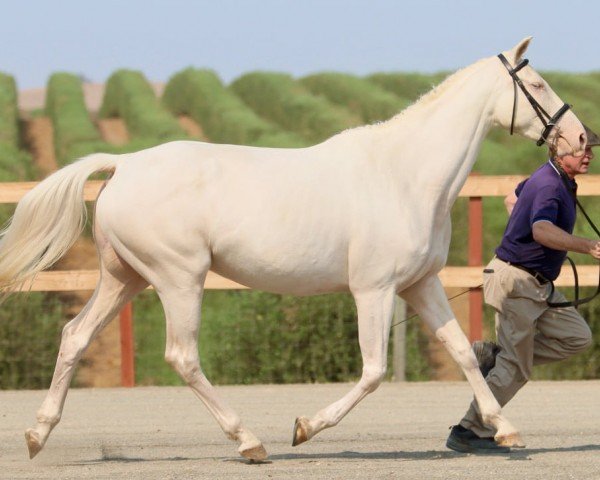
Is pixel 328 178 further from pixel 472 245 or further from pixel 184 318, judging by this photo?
pixel 472 245

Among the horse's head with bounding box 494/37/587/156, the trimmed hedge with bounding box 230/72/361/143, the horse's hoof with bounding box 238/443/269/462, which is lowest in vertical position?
the trimmed hedge with bounding box 230/72/361/143

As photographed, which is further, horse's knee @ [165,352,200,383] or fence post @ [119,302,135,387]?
fence post @ [119,302,135,387]

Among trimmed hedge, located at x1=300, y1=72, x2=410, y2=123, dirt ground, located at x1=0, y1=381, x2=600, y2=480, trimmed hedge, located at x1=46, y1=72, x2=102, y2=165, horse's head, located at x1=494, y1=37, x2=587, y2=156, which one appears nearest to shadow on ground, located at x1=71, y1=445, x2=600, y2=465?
dirt ground, located at x1=0, y1=381, x2=600, y2=480

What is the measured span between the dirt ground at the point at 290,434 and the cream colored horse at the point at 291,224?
26 cm

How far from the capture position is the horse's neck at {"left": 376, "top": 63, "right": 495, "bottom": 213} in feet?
17.7

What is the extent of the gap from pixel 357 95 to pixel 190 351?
71.7ft

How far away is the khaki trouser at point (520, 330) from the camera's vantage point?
5504mm

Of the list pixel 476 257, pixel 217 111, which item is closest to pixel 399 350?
pixel 476 257

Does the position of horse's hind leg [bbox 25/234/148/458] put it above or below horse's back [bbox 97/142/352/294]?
below

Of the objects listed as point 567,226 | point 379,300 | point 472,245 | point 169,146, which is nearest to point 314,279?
point 379,300

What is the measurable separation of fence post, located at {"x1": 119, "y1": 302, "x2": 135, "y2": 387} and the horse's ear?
4302 millimetres

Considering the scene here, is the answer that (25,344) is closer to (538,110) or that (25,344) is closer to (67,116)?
(538,110)

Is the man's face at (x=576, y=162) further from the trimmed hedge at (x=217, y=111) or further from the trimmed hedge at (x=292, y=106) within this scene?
the trimmed hedge at (x=292, y=106)

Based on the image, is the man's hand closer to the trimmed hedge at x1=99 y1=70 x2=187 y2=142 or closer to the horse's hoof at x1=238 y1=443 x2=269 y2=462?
the horse's hoof at x1=238 y1=443 x2=269 y2=462
